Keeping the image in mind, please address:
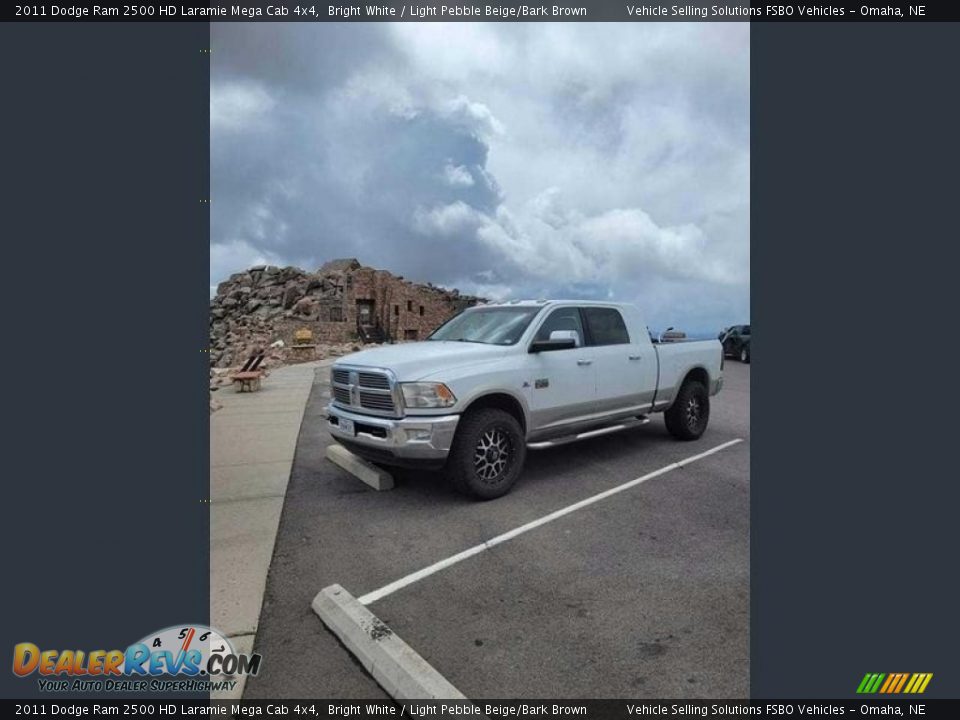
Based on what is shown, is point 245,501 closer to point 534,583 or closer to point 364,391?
point 364,391

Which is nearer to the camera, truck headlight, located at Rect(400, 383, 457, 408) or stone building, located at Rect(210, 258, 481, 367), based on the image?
truck headlight, located at Rect(400, 383, 457, 408)

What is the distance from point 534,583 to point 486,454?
61.0 inches

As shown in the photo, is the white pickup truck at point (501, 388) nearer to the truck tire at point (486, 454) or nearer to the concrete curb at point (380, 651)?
the truck tire at point (486, 454)

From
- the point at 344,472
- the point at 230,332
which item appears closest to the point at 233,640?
the point at 344,472

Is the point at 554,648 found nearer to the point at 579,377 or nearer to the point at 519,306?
the point at 579,377

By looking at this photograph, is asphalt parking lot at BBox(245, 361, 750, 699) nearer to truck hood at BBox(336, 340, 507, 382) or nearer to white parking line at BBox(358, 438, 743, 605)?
white parking line at BBox(358, 438, 743, 605)

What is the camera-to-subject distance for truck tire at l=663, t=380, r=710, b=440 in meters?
7.00

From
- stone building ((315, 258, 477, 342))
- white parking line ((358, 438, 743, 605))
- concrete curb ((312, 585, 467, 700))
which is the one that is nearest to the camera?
concrete curb ((312, 585, 467, 700))

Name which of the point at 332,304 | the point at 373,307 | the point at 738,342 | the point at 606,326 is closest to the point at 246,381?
the point at 606,326

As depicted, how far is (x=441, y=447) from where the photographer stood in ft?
14.6

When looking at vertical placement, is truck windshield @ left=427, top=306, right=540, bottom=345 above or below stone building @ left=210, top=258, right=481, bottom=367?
below

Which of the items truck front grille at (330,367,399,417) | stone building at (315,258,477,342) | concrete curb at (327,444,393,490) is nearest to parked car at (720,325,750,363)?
concrete curb at (327,444,393,490)

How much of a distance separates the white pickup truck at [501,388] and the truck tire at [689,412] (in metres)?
0.03

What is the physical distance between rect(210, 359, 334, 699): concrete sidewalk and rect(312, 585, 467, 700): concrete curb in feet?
1.46
